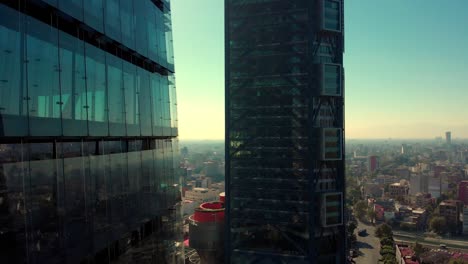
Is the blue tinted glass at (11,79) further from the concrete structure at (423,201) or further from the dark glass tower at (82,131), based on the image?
the concrete structure at (423,201)

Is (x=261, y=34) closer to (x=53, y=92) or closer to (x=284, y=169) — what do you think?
(x=284, y=169)

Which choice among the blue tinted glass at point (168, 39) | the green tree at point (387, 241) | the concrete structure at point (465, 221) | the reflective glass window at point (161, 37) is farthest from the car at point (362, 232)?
the reflective glass window at point (161, 37)

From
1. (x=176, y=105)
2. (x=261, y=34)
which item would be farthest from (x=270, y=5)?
(x=176, y=105)

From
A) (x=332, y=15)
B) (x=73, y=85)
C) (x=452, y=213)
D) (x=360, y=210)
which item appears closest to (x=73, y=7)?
(x=73, y=85)

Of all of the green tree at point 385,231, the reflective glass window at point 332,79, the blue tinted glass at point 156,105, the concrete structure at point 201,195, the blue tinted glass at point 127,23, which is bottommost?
the concrete structure at point 201,195

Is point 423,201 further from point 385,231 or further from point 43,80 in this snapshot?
point 43,80

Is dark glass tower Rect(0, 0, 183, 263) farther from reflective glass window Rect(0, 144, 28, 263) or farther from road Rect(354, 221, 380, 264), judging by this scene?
road Rect(354, 221, 380, 264)
